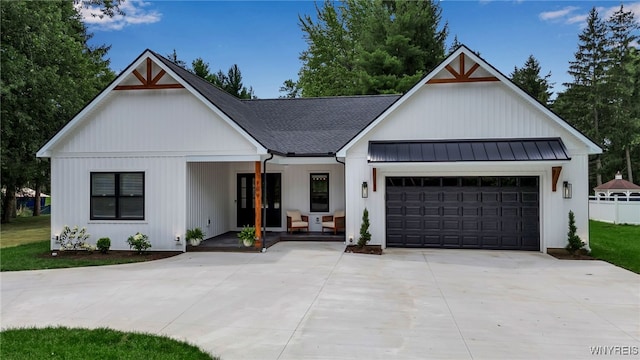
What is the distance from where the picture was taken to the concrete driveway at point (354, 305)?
4.82 metres

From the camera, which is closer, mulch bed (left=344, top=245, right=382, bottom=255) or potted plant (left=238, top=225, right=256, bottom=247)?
mulch bed (left=344, top=245, right=382, bottom=255)

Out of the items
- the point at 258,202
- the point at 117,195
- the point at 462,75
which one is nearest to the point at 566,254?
the point at 462,75

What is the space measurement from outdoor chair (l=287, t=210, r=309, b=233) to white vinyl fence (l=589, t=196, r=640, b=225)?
1507cm

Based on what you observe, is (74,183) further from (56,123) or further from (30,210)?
(30,210)

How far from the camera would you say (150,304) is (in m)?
6.49

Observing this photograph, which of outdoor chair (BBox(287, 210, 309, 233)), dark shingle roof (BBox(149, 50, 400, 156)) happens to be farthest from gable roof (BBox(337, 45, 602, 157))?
outdoor chair (BBox(287, 210, 309, 233))

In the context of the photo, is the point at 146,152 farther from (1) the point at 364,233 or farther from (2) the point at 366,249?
(2) the point at 366,249

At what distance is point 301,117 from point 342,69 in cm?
1743

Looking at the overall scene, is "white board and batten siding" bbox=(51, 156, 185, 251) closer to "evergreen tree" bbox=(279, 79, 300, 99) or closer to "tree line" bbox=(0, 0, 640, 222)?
"tree line" bbox=(0, 0, 640, 222)

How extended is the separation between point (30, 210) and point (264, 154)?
110 feet

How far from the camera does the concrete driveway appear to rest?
4.82 meters

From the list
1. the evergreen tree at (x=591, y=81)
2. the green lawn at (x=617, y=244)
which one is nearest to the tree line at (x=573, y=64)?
the evergreen tree at (x=591, y=81)

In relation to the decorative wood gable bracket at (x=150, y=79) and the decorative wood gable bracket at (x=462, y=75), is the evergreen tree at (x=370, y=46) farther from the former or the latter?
the decorative wood gable bracket at (x=150, y=79)

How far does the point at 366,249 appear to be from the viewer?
1145 cm
